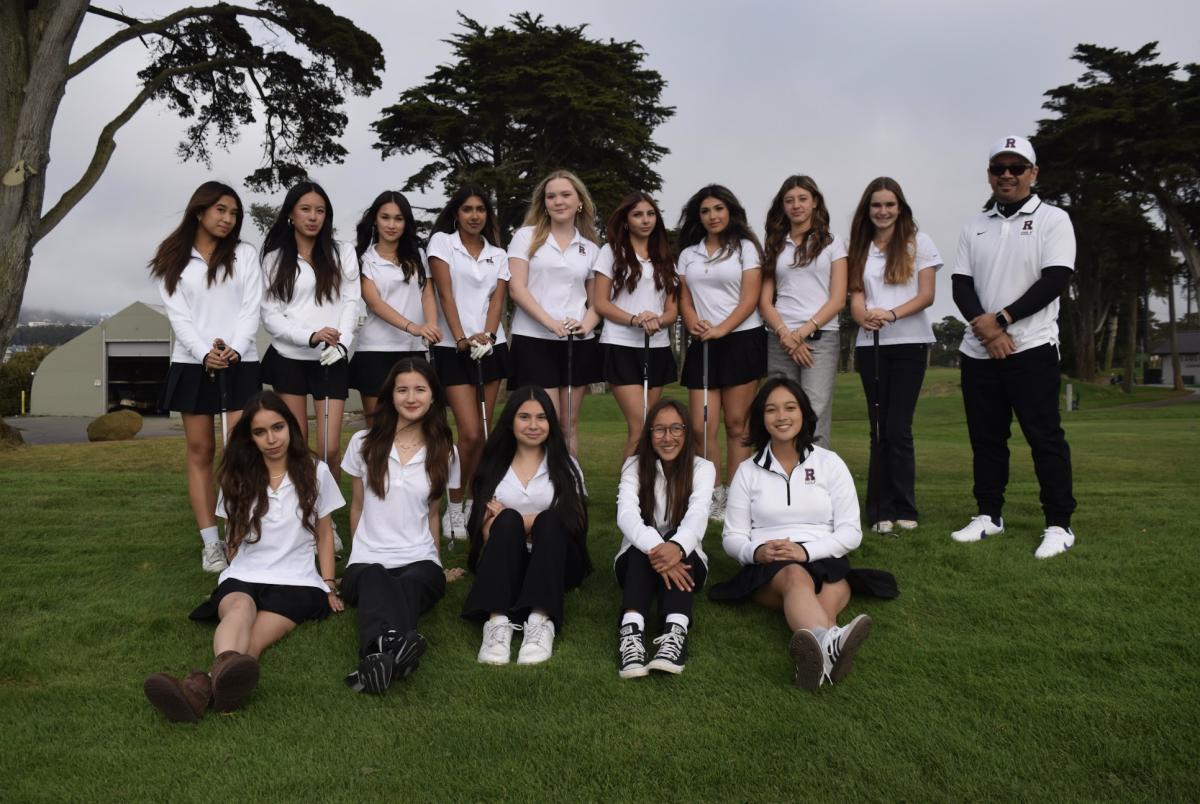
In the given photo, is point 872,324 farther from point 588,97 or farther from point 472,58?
point 472,58

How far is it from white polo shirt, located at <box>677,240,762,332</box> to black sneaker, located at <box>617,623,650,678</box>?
214 centimetres

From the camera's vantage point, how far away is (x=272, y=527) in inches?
133

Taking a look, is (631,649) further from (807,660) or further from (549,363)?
(549,363)


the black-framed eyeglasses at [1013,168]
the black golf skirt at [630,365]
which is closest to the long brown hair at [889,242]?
the black-framed eyeglasses at [1013,168]

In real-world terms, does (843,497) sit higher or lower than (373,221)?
lower

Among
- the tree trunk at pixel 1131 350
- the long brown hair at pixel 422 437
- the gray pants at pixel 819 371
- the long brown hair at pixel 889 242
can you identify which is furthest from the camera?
the tree trunk at pixel 1131 350

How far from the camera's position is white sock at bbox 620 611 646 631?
3074 millimetres

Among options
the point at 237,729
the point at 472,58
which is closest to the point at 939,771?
the point at 237,729

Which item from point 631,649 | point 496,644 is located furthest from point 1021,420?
point 496,644

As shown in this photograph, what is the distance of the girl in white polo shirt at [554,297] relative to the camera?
461 centimetres

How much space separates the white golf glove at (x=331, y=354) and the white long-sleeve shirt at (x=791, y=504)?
2.14 m

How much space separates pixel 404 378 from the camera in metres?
3.69

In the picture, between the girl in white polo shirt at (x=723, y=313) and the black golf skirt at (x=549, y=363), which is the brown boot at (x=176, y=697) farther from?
the girl in white polo shirt at (x=723, y=313)

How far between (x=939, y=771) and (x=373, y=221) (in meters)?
3.81
